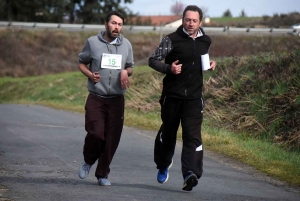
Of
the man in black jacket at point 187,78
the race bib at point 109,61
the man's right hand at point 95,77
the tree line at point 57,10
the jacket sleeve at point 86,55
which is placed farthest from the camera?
the tree line at point 57,10

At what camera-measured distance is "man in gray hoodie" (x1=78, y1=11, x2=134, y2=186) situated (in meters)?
9.12

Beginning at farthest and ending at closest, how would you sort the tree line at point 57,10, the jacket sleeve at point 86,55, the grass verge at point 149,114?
the tree line at point 57,10 < the grass verge at point 149,114 < the jacket sleeve at point 86,55

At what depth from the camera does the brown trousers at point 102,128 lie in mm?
9180

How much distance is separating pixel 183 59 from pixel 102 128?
4.16 ft

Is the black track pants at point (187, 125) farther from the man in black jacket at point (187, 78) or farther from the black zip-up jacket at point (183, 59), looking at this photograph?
the black zip-up jacket at point (183, 59)

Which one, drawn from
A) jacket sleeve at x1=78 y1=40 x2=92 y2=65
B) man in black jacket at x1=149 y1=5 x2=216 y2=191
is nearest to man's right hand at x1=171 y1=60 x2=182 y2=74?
man in black jacket at x1=149 y1=5 x2=216 y2=191

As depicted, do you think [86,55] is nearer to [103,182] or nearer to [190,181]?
[103,182]

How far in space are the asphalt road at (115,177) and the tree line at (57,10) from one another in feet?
178

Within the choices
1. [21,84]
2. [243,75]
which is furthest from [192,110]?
[21,84]

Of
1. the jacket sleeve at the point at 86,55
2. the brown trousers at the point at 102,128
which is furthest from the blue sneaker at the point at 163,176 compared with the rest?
the jacket sleeve at the point at 86,55

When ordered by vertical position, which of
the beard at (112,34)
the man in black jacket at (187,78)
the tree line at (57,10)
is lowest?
the tree line at (57,10)

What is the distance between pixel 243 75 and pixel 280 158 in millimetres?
7560

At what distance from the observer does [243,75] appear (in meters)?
19.9

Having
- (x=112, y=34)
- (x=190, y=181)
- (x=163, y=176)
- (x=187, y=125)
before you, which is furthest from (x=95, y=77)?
(x=190, y=181)
